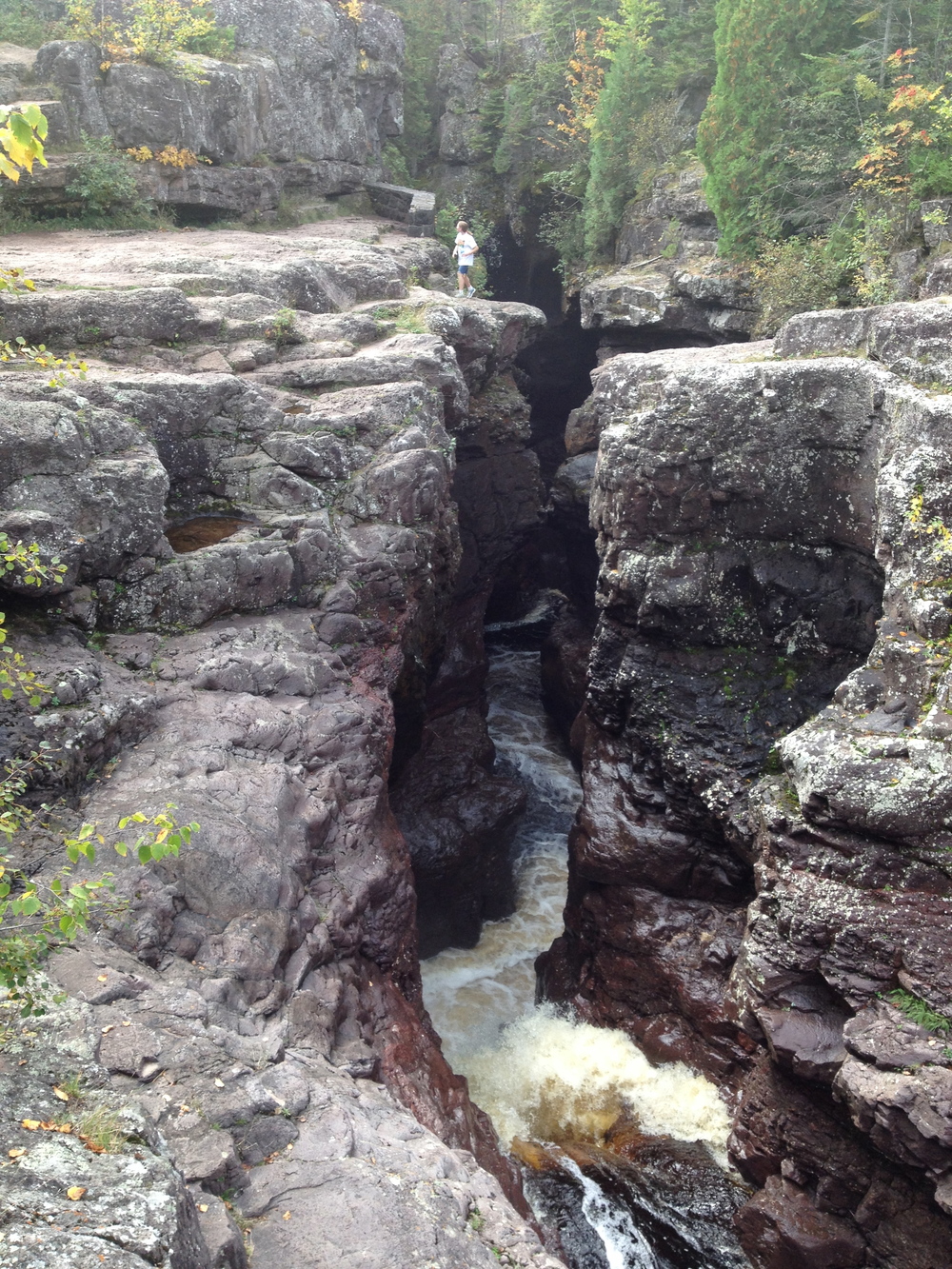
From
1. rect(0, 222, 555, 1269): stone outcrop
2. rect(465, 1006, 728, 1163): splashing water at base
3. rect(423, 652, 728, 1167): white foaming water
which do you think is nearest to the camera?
rect(0, 222, 555, 1269): stone outcrop

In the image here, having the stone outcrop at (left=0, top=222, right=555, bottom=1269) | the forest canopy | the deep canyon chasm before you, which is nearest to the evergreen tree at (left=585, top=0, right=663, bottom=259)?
the forest canopy

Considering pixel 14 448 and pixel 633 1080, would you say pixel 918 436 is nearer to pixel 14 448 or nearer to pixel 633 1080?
pixel 633 1080

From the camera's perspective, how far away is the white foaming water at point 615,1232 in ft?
35.4

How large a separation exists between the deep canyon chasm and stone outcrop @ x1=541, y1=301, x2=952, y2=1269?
0.05 meters

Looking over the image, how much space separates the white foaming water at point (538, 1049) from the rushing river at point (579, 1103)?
2 centimetres

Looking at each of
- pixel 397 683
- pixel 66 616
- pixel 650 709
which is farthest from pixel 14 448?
pixel 650 709

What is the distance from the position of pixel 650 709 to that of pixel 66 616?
8998 millimetres

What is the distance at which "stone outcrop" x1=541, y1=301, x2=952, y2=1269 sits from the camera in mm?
8719

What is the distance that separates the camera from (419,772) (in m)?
18.0

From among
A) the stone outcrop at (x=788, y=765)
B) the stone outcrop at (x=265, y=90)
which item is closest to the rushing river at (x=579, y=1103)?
the stone outcrop at (x=788, y=765)

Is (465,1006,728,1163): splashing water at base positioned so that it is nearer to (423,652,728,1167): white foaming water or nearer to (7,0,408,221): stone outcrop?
(423,652,728,1167): white foaming water

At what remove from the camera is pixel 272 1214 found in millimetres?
6293

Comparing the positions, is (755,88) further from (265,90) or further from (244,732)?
(244,732)

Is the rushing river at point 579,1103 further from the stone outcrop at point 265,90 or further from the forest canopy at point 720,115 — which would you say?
the stone outcrop at point 265,90
